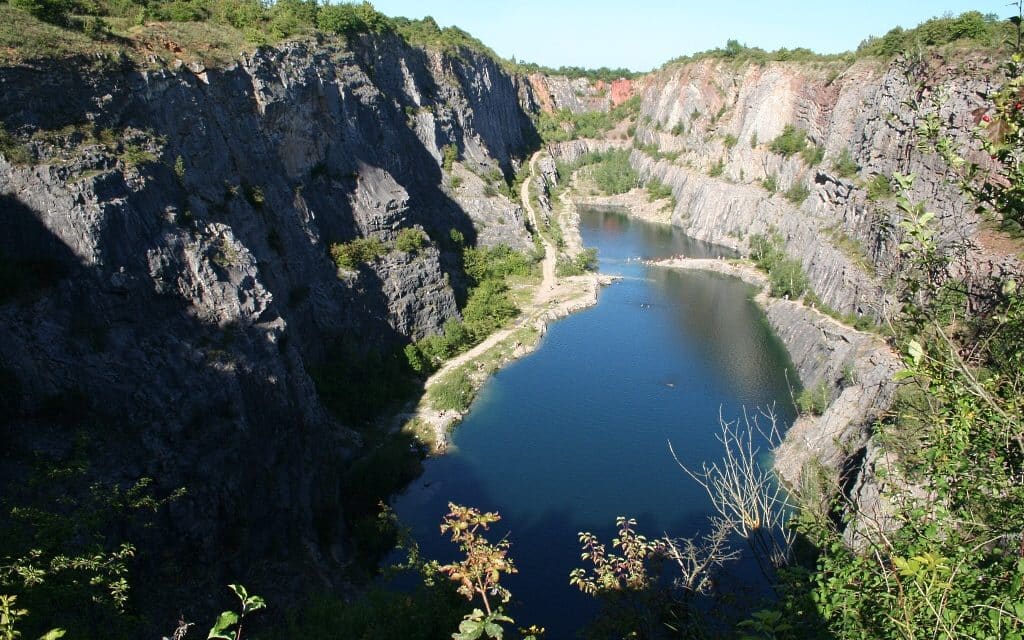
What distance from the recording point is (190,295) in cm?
2258

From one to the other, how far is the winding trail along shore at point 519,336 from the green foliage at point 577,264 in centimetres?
59

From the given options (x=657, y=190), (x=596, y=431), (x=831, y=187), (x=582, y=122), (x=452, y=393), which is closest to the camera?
(x=596, y=431)

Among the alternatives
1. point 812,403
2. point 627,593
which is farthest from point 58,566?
point 812,403

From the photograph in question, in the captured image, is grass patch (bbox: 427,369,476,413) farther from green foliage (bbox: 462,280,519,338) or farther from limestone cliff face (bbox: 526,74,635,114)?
limestone cliff face (bbox: 526,74,635,114)

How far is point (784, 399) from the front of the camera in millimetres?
34000

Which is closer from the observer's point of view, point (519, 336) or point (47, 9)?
point (47, 9)

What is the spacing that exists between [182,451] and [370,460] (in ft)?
30.7

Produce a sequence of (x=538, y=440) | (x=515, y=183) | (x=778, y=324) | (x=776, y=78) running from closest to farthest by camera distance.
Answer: (x=538, y=440) → (x=778, y=324) → (x=776, y=78) → (x=515, y=183)

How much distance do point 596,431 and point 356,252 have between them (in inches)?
659

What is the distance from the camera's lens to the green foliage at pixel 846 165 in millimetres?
45719

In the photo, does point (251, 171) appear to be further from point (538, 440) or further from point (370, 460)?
point (538, 440)

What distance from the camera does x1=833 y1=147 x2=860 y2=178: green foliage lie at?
4572 cm

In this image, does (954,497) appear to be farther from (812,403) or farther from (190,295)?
(812,403)

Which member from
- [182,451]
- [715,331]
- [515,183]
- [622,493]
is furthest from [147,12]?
[515,183]
